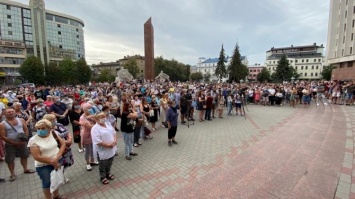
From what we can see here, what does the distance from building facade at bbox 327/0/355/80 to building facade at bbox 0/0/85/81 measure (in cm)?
8172

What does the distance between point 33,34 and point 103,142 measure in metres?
79.5

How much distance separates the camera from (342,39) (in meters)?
37.2

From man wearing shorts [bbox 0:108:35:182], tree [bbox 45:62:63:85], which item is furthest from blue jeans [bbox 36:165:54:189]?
tree [bbox 45:62:63:85]

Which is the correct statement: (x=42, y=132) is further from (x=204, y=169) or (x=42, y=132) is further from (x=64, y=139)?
(x=204, y=169)

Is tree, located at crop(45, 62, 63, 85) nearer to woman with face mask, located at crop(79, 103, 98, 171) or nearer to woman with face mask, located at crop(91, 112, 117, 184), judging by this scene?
woman with face mask, located at crop(79, 103, 98, 171)

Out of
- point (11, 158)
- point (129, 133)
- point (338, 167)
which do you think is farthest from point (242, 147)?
point (11, 158)

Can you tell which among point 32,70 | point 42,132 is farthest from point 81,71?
point 42,132

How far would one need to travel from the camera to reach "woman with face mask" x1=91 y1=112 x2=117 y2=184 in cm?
378

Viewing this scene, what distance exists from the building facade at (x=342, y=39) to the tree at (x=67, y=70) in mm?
66854

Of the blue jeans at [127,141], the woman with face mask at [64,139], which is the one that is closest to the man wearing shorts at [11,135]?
the woman with face mask at [64,139]

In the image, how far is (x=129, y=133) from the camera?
17.2ft

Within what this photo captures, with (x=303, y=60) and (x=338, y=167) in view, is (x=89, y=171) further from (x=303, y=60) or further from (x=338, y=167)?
(x=303, y=60)

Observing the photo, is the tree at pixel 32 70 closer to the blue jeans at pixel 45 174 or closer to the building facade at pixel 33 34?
the building facade at pixel 33 34

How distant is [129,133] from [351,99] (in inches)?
699
